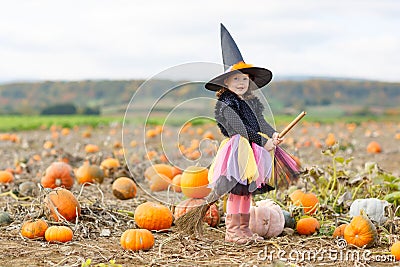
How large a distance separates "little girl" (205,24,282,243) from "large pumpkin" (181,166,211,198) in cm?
64

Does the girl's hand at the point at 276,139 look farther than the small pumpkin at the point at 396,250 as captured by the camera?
Yes

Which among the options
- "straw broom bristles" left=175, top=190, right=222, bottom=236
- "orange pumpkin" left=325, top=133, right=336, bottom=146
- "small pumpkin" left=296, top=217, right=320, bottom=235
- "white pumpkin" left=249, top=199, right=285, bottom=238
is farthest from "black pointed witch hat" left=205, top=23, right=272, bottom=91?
"orange pumpkin" left=325, top=133, right=336, bottom=146

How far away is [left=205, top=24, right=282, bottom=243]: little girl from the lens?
4.64 metres

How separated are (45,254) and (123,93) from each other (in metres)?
18.0

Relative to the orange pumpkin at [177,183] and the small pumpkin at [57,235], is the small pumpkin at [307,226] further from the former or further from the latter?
the small pumpkin at [57,235]

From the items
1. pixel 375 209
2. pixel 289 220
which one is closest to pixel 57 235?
pixel 289 220

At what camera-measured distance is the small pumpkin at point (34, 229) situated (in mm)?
4727

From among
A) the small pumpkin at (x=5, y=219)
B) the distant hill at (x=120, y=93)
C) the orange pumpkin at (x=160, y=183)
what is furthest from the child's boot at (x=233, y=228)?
the distant hill at (x=120, y=93)

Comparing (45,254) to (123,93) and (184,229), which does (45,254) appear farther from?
(123,93)

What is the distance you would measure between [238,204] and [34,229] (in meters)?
1.67

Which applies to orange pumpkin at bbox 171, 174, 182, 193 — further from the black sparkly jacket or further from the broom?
the black sparkly jacket

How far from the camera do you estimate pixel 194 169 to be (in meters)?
5.64

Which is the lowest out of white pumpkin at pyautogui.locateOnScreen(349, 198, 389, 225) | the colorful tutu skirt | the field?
the field

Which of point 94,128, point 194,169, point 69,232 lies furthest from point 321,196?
point 94,128
